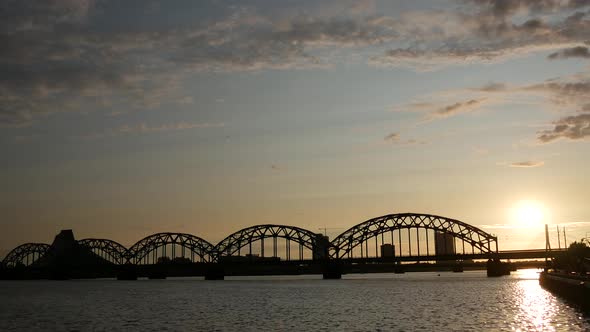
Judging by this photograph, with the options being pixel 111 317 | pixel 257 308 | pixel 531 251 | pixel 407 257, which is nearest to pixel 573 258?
pixel 531 251

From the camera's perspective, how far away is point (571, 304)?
7019 cm

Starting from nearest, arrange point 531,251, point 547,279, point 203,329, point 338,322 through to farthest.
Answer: point 203,329 < point 338,322 < point 547,279 < point 531,251

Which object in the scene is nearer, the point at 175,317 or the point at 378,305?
the point at 175,317

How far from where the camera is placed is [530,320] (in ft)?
180

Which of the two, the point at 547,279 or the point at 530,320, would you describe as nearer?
the point at 530,320

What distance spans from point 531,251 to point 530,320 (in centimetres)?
13436

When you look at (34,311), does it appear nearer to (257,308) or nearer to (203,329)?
(257,308)

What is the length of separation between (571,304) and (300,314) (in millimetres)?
28923

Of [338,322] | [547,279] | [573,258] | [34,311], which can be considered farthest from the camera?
[573,258]

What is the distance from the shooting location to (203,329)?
52188mm

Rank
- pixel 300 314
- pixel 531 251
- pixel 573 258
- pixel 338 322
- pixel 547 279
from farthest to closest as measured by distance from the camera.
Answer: pixel 531 251 < pixel 573 258 < pixel 547 279 < pixel 300 314 < pixel 338 322

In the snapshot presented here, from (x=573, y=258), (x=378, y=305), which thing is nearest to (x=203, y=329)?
(x=378, y=305)

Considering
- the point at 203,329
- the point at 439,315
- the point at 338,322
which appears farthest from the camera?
the point at 439,315

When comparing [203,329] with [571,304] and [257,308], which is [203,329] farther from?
[571,304]
